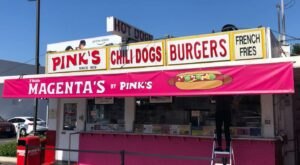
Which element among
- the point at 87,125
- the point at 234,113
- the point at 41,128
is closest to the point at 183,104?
the point at 234,113

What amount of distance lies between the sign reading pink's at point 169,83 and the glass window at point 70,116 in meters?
1.84

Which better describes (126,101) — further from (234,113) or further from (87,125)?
(234,113)

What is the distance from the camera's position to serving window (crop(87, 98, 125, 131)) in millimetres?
13055

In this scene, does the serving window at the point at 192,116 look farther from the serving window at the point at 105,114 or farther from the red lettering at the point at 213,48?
the red lettering at the point at 213,48

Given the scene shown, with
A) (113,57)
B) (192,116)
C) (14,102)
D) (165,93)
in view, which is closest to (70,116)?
(113,57)

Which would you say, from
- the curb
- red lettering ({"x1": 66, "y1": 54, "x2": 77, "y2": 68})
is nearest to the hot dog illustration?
red lettering ({"x1": 66, "y1": 54, "x2": 77, "y2": 68})

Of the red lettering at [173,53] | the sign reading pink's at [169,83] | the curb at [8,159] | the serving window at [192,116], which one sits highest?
the red lettering at [173,53]

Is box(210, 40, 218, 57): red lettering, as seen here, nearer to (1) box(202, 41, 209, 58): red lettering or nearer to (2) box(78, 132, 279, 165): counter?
(1) box(202, 41, 209, 58): red lettering

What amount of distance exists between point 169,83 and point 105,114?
3.76 meters

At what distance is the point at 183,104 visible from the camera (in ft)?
39.1

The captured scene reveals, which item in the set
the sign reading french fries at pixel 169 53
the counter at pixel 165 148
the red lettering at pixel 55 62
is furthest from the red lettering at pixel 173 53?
the red lettering at pixel 55 62

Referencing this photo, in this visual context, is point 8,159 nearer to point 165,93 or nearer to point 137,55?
point 137,55

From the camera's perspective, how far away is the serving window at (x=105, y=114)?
13.1 meters

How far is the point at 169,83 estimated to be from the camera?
33.9ft
